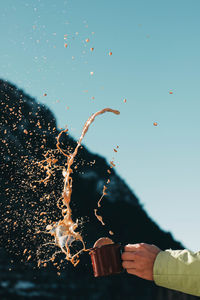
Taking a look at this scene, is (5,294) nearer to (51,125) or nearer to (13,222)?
(13,222)

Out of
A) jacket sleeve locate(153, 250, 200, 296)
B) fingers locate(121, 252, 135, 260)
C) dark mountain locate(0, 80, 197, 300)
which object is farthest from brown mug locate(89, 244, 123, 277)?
dark mountain locate(0, 80, 197, 300)

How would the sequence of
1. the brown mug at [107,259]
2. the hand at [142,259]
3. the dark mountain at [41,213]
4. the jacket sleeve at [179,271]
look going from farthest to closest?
the dark mountain at [41,213] → the brown mug at [107,259] → the hand at [142,259] → the jacket sleeve at [179,271]

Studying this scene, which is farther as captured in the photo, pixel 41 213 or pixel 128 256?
pixel 41 213

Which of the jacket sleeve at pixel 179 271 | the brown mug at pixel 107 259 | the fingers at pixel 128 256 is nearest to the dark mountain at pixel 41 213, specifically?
the brown mug at pixel 107 259

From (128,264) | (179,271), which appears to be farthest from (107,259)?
(179,271)

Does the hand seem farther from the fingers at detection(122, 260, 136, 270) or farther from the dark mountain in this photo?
the dark mountain

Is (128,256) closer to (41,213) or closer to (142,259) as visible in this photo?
(142,259)

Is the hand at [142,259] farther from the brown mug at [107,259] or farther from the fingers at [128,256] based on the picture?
the brown mug at [107,259]
